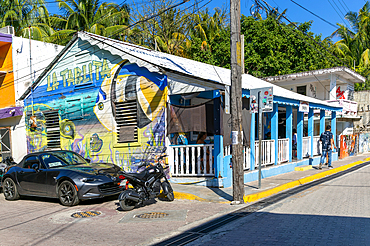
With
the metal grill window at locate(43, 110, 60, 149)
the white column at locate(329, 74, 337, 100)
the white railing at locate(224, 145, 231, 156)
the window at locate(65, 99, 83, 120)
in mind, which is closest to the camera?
the white railing at locate(224, 145, 231, 156)

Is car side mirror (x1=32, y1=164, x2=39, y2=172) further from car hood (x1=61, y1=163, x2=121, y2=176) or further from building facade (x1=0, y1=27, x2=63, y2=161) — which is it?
building facade (x1=0, y1=27, x2=63, y2=161)

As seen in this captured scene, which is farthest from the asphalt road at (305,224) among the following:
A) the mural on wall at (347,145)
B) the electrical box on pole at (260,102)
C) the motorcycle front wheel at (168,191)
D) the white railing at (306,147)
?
the mural on wall at (347,145)

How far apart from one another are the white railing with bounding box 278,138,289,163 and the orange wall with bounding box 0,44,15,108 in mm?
13729

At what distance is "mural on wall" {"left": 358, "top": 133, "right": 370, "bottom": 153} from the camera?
25.8 meters

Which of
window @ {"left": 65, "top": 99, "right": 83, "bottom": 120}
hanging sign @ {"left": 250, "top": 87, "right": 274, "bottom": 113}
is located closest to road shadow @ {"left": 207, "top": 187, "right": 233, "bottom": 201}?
hanging sign @ {"left": 250, "top": 87, "right": 274, "bottom": 113}

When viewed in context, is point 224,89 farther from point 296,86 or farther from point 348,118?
point 348,118

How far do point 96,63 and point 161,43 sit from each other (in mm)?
16009

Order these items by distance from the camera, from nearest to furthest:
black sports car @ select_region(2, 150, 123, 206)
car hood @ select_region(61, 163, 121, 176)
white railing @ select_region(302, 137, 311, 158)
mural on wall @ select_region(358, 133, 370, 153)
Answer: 1. black sports car @ select_region(2, 150, 123, 206)
2. car hood @ select_region(61, 163, 121, 176)
3. white railing @ select_region(302, 137, 311, 158)
4. mural on wall @ select_region(358, 133, 370, 153)

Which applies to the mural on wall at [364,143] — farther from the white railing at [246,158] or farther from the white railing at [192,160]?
the white railing at [192,160]

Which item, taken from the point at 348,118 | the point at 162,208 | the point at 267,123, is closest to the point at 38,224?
the point at 162,208

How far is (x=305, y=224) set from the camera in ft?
21.3

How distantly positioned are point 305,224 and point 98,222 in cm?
434

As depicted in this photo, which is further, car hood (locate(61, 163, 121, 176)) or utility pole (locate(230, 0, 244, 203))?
car hood (locate(61, 163, 121, 176))

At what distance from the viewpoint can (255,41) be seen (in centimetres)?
2991
